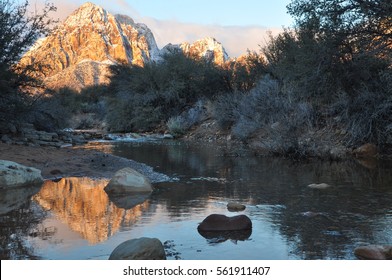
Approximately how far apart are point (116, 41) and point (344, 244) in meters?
117

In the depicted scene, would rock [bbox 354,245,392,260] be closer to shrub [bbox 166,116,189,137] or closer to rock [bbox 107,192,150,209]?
rock [bbox 107,192,150,209]

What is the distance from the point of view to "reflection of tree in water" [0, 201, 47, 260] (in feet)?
15.9

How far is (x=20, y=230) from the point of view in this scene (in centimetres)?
586

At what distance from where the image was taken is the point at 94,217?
6.61m

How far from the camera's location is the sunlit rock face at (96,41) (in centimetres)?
10406

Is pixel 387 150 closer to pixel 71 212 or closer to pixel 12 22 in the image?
pixel 71 212

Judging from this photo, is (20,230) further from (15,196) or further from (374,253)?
(374,253)

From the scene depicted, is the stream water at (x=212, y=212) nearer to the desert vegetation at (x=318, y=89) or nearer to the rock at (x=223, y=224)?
the rock at (x=223, y=224)

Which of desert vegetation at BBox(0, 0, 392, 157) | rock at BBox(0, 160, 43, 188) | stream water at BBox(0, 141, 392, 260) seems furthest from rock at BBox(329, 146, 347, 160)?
rock at BBox(0, 160, 43, 188)

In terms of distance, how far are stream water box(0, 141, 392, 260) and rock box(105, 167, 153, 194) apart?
0.90 feet

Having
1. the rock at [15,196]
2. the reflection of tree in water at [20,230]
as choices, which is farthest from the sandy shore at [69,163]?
the reflection of tree in water at [20,230]

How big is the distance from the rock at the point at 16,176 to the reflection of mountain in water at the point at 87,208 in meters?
0.31
